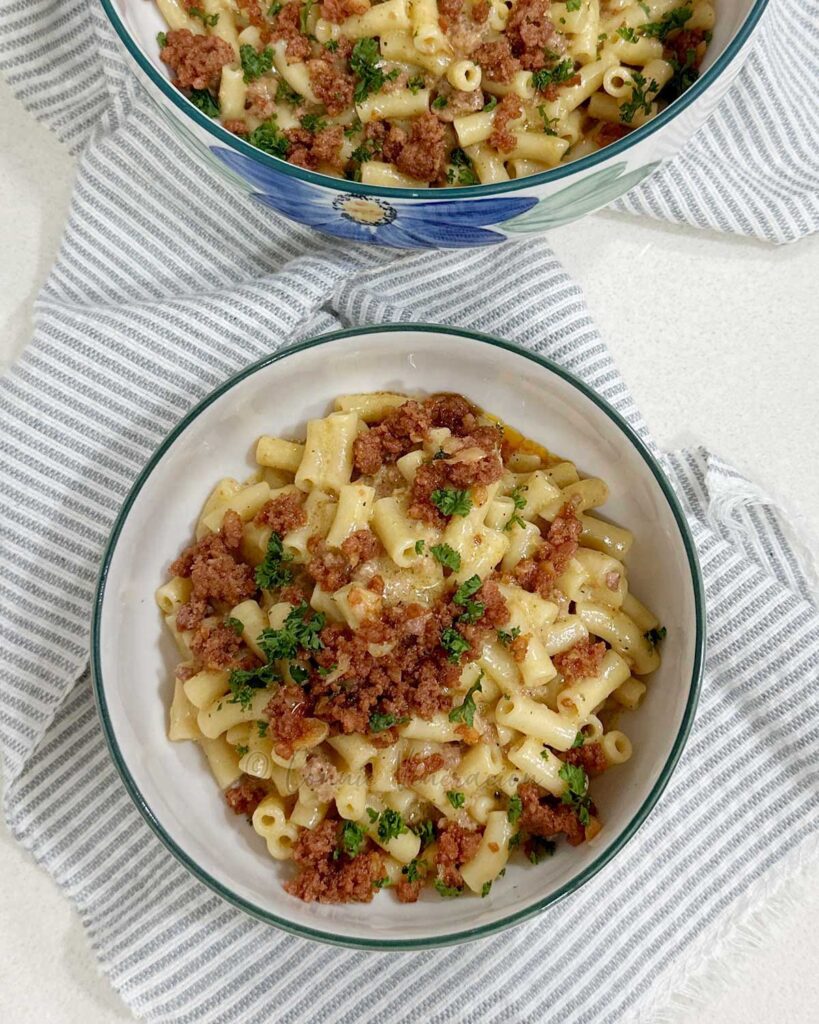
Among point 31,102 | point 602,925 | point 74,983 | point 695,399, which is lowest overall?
point 602,925

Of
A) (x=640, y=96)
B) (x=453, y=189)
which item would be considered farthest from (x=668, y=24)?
(x=453, y=189)

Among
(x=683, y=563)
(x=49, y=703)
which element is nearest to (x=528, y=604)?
(x=683, y=563)

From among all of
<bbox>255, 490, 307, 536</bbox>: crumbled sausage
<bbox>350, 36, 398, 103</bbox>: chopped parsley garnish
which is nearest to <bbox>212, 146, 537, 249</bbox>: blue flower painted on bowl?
<bbox>350, 36, 398, 103</bbox>: chopped parsley garnish

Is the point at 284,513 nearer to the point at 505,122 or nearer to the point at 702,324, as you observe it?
the point at 505,122

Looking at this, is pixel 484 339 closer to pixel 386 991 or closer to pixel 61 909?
pixel 386 991

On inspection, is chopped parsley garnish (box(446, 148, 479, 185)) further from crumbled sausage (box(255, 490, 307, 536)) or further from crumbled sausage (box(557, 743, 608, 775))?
crumbled sausage (box(557, 743, 608, 775))

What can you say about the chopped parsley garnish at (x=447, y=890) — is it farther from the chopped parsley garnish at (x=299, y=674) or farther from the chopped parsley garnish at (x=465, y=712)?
the chopped parsley garnish at (x=299, y=674)
